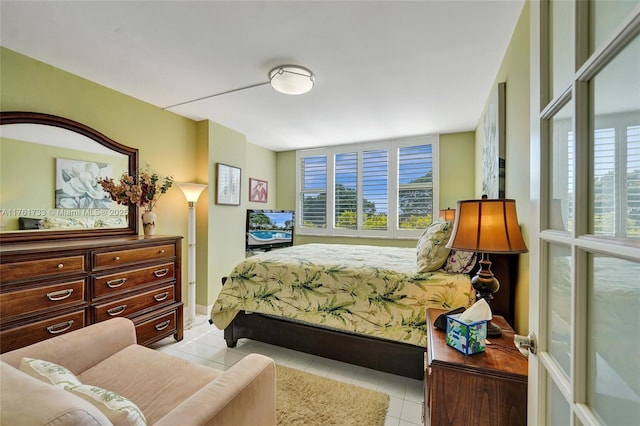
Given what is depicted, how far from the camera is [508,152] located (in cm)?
196

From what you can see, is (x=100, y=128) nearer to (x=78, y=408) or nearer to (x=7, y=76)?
(x=7, y=76)

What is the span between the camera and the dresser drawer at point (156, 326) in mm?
2373

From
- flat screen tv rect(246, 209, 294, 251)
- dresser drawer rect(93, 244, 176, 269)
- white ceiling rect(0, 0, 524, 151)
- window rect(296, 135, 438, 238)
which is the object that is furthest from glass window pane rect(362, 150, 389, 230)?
dresser drawer rect(93, 244, 176, 269)

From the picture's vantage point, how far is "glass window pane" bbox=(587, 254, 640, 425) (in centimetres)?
45

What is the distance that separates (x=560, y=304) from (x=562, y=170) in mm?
334

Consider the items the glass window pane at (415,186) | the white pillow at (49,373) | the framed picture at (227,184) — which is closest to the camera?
the white pillow at (49,373)

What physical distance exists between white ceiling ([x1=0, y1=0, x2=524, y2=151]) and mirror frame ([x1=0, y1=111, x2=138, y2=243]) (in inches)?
17.3

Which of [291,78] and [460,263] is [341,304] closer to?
[460,263]

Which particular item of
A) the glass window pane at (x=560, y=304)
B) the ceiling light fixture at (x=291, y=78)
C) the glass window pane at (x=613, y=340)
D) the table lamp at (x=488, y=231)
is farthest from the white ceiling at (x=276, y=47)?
the glass window pane at (x=613, y=340)

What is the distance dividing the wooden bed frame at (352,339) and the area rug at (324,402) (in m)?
0.21

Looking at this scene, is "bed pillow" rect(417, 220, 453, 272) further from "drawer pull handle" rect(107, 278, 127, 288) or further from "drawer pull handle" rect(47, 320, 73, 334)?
"drawer pull handle" rect(47, 320, 73, 334)

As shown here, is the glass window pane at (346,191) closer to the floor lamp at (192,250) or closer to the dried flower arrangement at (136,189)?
the floor lamp at (192,250)

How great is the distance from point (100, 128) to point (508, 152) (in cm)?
341

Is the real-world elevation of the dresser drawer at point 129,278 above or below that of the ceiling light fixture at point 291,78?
below
